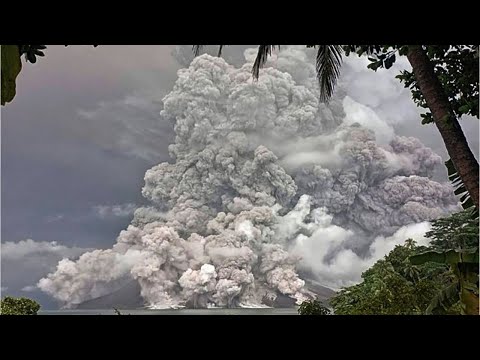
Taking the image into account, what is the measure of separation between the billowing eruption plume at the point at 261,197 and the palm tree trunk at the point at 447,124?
206 inches

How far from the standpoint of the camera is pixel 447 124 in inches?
136

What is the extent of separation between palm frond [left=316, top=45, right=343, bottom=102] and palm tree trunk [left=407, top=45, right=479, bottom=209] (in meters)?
0.66

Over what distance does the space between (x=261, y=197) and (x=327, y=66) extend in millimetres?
5344

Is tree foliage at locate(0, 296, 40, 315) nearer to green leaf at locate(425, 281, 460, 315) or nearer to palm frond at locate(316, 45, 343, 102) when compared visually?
palm frond at locate(316, 45, 343, 102)

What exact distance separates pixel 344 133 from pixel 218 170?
6.91 ft

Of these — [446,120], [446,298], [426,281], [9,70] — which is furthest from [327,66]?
[9,70]

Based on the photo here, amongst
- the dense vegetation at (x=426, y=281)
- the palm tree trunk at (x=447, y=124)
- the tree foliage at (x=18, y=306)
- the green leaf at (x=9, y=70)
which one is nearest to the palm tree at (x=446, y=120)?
the palm tree trunk at (x=447, y=124)

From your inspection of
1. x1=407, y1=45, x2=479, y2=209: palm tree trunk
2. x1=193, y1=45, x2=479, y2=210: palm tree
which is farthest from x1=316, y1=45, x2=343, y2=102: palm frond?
x1=407, y1=45, x2=479, y2=209: palm tree trunk

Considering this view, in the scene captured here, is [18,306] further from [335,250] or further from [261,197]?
[335,250]

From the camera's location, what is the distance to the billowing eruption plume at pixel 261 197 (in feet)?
29.2
